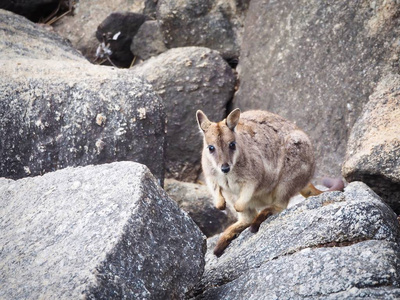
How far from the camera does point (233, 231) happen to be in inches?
232

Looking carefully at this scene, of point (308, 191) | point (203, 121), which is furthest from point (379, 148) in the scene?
point (203, 121)

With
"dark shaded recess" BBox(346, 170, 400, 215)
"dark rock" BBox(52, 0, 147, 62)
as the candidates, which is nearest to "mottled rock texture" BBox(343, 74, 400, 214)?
"dark shaded recess" BBox(346, 170, 400, 215)

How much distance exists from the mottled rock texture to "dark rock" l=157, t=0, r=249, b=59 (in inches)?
120

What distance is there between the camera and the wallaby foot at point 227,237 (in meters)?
5.69

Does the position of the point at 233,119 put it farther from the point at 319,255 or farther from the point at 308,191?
the point at 319,255

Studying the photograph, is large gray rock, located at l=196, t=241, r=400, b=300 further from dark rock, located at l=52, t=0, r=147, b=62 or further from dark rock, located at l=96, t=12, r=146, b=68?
dark rock, located at l=52, t=0, r=147, b=62

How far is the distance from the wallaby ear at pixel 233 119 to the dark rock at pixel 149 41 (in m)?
3.89

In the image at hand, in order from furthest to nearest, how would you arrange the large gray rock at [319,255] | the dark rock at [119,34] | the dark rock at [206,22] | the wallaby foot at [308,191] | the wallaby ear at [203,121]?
1. the dark rock at [119,34]
2. the dark rock at [206,22]
3. the wallaby foot at [308,191]
4. the wallaby ear at [203,121]
5. the large gray rock at [319,255]

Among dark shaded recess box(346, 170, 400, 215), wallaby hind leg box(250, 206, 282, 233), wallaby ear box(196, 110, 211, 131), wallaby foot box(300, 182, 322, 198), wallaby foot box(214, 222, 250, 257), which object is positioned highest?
wallaby ear box(196, 110, 211, 131)

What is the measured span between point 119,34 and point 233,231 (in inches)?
185

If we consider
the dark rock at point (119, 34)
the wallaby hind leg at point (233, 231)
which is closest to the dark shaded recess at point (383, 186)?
the wallaby hind leg at point (233, 231)

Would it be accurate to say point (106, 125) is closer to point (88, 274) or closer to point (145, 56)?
point (88, 274)

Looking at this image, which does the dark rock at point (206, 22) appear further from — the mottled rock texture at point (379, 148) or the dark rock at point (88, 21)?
the mottled rock texture at point (379, 148)

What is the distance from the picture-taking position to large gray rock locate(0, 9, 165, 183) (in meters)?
6.19
